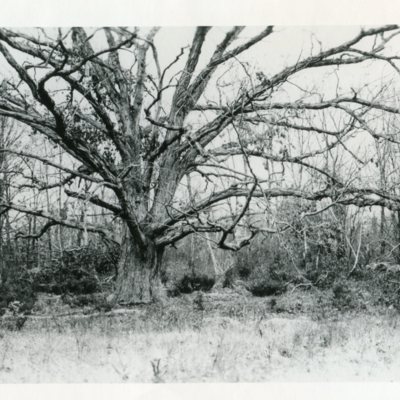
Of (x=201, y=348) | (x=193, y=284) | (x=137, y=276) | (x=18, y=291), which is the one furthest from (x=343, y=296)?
(x=18, y=291)

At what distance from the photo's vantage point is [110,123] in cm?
1272

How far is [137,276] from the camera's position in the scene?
13.4 metres

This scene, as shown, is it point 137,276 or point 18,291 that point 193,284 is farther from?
point 18,291

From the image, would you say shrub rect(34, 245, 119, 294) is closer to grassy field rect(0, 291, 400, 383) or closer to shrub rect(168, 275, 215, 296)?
shrub rect(168, 275, 215, 296)

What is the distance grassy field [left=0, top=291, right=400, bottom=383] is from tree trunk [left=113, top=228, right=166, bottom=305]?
137 cm

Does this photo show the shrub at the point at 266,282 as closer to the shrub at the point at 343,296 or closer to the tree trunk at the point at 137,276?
the shrub at the point at 343,296

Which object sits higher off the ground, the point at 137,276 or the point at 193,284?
the point at 137,276

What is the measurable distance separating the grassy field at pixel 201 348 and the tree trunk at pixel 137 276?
1371 millimetres

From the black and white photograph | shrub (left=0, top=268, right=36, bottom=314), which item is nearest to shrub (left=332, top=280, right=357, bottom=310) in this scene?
the black and white photograph

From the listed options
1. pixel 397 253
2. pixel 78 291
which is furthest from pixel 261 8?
pixel 78 291

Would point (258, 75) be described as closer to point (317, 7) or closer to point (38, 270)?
point (317, 7)

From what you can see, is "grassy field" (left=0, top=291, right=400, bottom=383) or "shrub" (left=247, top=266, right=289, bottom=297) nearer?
"grassy field" (left=0, top=291, right=400, bottom=383)

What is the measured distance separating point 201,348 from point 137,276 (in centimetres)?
511

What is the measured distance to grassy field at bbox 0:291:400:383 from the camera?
25.1 feet
